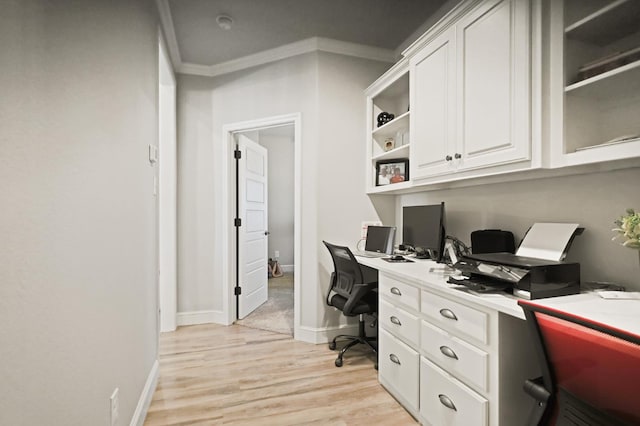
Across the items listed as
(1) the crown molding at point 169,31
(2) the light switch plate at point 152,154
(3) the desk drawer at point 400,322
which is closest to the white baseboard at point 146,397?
(2) the light switch plate at point 152,154

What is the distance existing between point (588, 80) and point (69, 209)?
6.83 feet

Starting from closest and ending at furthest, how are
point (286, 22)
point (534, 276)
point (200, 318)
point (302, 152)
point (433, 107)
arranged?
point (534, 276), point (433, 107), point (286, 22), point (302, 152), point (200, 318)

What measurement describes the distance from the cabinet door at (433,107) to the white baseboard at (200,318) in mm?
2565

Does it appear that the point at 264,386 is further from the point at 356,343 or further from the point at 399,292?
the point at 399,292

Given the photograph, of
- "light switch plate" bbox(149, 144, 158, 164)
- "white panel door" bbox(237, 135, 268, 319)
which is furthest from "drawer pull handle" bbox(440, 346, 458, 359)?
"white panel door" bbox(237, 135, 268, 319)

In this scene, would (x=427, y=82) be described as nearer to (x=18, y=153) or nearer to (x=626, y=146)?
(x=626, y=146)

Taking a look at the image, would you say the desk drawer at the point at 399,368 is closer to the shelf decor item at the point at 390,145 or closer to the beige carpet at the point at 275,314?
the beige carpet at the point at 275,314

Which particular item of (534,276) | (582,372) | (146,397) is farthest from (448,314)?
(146,397)

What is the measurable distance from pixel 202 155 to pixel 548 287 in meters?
3.28

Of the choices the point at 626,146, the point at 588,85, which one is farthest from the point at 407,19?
the point at 626,146

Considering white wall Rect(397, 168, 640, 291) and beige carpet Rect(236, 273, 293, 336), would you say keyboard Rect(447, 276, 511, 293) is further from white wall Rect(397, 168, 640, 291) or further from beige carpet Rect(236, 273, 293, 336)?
beige carpet Rect(236, 273, 293, 336)

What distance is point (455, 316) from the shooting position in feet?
4.91

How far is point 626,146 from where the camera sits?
118cm

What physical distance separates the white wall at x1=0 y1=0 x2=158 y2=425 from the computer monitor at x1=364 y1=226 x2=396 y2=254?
1.92m
